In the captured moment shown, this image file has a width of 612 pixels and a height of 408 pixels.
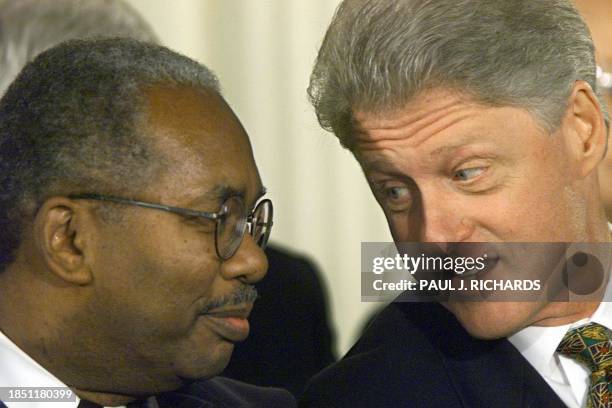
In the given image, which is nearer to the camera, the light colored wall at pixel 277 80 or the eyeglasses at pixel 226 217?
the eyeglasses at pixel 226 217

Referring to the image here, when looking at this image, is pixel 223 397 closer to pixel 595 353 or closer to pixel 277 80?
pixel 595 353

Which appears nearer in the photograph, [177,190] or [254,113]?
[177,190]

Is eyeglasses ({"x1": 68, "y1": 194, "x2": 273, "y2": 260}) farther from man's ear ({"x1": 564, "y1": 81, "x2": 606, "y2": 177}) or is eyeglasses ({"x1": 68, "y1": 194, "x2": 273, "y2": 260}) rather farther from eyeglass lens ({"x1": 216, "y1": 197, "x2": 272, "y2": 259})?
man's ear ({"x1": 564, "y1": 81, "x2": 606, "y2": 177})

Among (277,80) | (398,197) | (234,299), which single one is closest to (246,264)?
(234,299)

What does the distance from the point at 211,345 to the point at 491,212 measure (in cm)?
63

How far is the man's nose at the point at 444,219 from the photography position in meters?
2.75

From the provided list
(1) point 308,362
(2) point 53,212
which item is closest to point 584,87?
(2) point 53,212

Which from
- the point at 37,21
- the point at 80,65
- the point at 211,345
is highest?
the point at 37,21

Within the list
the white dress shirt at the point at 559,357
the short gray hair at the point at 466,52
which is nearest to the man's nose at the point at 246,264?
the short gray hair at the point at 466,52

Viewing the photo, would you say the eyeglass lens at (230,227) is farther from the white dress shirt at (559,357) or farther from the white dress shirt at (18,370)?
the white dress shirt at (559,357)

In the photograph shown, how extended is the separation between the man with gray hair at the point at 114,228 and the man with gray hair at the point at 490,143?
286 mm

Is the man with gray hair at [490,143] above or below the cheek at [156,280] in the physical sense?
above

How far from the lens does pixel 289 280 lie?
4.25 metres

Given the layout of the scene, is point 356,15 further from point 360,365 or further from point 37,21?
point 37,21
